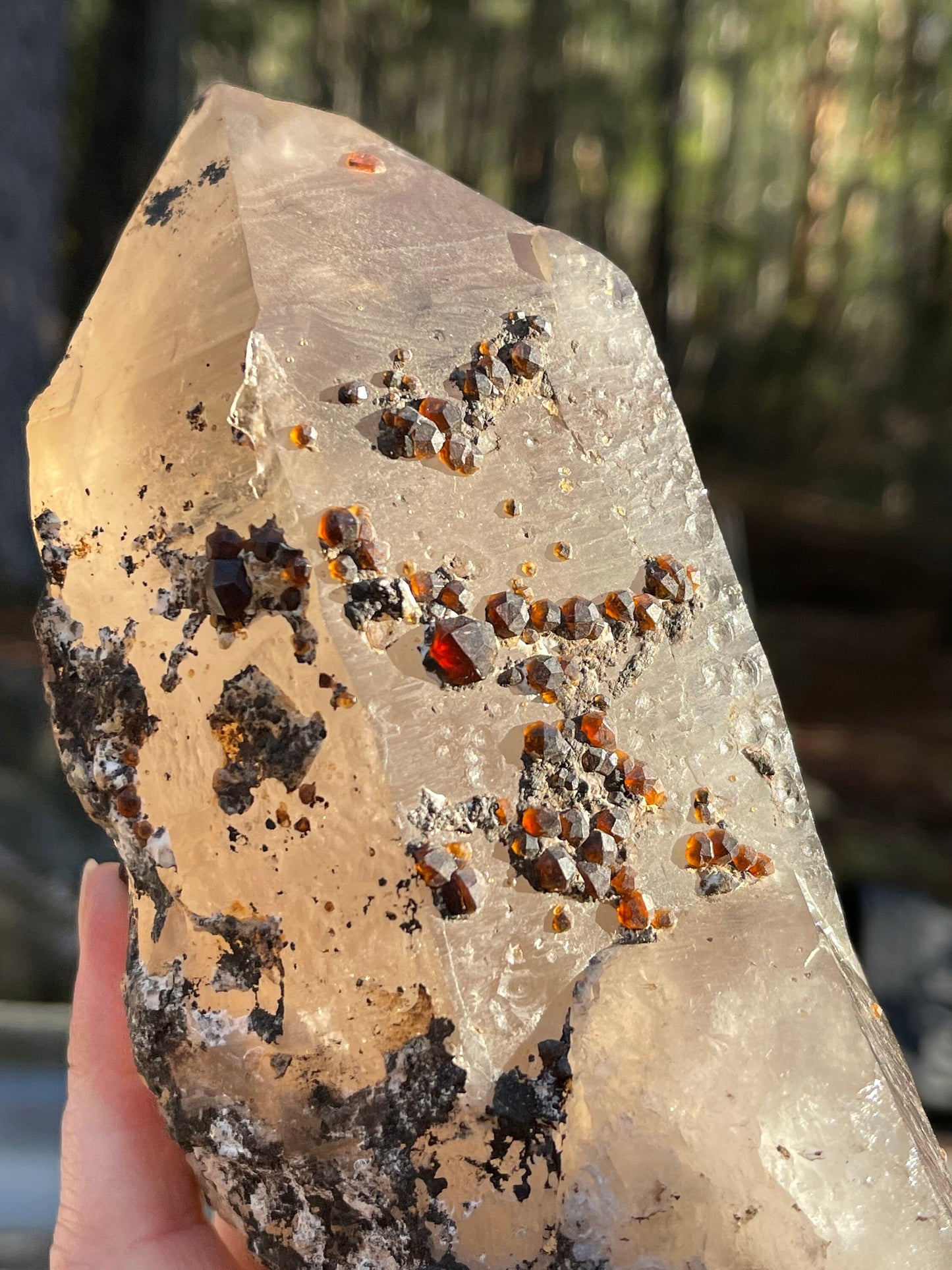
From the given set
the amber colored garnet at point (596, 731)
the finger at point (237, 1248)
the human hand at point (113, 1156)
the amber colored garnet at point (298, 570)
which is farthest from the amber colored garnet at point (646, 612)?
the finger at point (237, 1248)

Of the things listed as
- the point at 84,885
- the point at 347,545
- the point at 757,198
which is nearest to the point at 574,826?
the point at 347,545

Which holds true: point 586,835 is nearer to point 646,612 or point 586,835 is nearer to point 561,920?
point 561,920

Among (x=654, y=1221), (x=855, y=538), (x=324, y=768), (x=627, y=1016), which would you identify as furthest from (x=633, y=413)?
(x=855, y=538)

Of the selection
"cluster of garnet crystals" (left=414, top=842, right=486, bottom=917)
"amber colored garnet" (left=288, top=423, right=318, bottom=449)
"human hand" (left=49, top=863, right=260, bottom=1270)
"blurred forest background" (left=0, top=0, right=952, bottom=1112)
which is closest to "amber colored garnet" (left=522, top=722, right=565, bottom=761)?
"cluster of garnet crystals" (left=414, top=842, right=486, bottom=917)

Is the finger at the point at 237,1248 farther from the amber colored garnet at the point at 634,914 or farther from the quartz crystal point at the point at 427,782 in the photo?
the amber colored garnet at the point at 634,914

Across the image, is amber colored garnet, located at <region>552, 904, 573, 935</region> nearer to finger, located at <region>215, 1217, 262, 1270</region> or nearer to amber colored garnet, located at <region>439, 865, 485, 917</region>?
amber colored garnet, located at <region>439, 865, 485, 917</region>

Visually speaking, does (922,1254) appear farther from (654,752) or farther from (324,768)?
(324,768)
